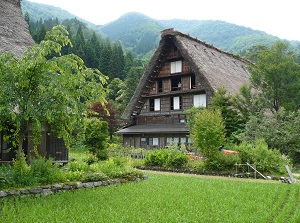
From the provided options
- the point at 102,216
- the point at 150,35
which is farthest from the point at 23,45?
the point at 150,35

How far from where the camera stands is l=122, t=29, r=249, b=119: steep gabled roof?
26781mm

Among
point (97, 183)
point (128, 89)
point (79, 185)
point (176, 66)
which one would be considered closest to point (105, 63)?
point (128, 89)

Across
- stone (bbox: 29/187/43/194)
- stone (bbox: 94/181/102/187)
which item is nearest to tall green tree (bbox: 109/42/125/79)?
stone (bbox: 94/181/102/187)

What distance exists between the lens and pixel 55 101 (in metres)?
Result: 9.23

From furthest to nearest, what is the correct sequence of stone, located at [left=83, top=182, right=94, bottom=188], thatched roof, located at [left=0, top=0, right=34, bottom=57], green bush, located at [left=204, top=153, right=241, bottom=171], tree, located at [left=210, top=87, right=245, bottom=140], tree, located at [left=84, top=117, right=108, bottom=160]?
tree, located at [left=210, top=87, right=245, bottom=140] → tree, located at [left=84, top=117, right=108, bottom=160] → thatched roof, located at [left=0, top=0, right=34, bottom=57] → green bush, located at [left=204, top=153, right=241, bottom=171] → stone, located at [left=83, top=182, right=94, bottom=188]

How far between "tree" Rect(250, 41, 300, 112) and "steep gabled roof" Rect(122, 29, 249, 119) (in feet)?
13.9

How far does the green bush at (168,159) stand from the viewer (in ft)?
59.7

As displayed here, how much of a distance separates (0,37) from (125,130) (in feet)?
49.9

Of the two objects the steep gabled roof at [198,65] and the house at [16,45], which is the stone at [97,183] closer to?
the house at [16,45]

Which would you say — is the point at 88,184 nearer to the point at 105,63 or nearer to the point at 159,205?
the point at 159,205

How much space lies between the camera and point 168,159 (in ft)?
60.4

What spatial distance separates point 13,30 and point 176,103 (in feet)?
50.7

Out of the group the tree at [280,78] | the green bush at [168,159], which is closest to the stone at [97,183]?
the green bush at [168,159]

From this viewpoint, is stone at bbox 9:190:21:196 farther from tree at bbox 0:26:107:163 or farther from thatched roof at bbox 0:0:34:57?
thatched roof at bbox 0:0:34:57
